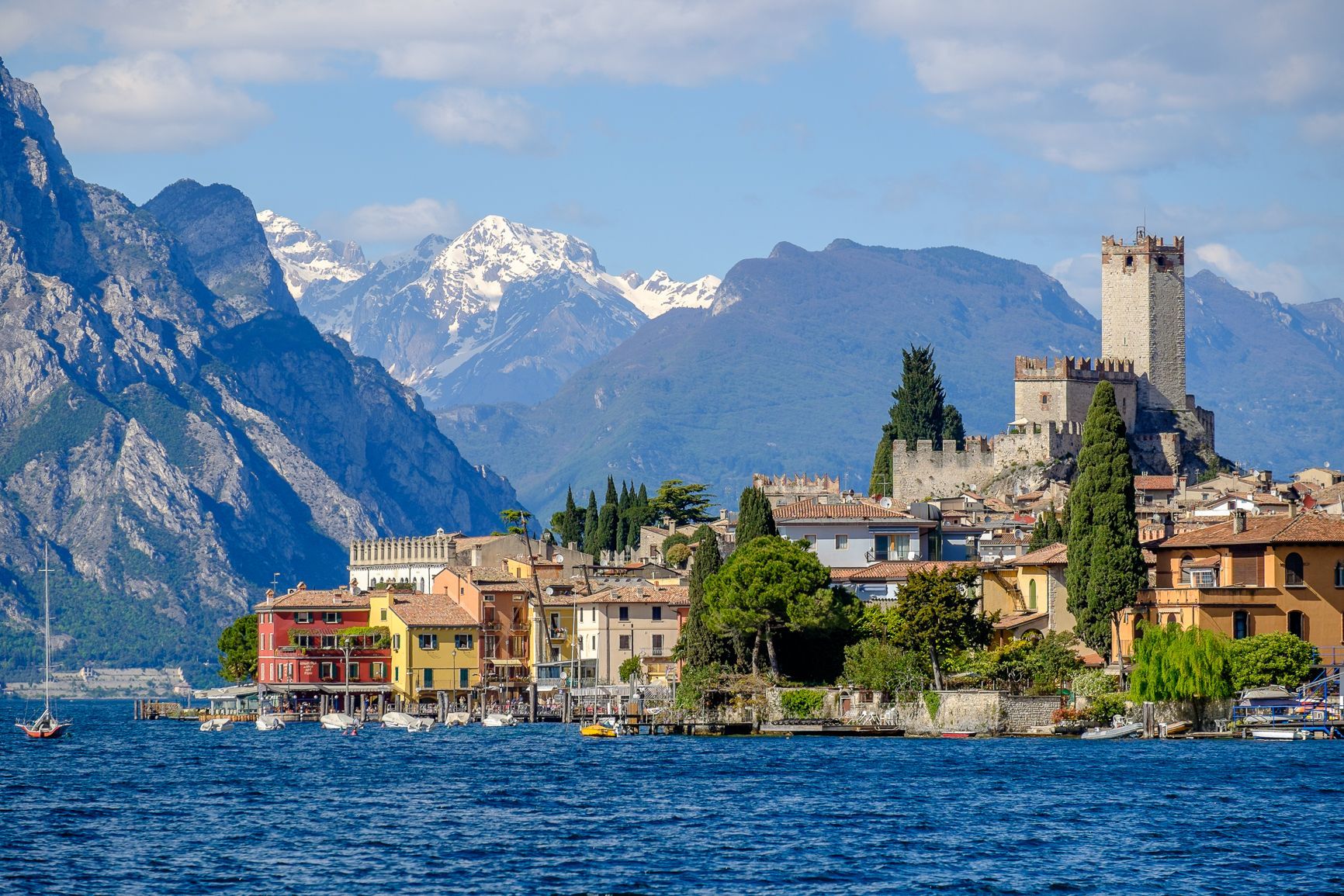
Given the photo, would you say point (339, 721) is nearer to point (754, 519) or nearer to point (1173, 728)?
point (754, 519)

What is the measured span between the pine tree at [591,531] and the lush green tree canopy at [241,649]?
24.8 meters

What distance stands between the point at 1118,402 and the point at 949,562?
48.4m

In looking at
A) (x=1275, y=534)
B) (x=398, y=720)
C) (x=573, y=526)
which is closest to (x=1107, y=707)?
(x=1275, y=534)

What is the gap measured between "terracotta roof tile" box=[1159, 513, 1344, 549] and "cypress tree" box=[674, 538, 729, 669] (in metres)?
20.7

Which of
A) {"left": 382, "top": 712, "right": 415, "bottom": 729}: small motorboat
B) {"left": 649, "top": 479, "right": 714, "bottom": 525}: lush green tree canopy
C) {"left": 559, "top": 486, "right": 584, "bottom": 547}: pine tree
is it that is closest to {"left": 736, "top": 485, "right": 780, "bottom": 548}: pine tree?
{"left": 382, "top": 712, "right": 415, "bottom": 729}: small motorboat

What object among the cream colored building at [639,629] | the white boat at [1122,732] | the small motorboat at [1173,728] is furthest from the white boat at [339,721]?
the small motorboat at [1173,728]

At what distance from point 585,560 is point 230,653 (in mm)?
25188

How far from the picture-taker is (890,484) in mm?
165500

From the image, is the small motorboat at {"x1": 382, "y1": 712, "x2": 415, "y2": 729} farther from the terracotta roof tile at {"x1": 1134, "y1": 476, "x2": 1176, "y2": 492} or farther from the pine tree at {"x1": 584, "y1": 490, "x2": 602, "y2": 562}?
the terracotta roof tile at {"x1": 1134, "y1": 476, "x2": 1176, "y2": 492}

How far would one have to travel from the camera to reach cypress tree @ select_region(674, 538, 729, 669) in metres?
107

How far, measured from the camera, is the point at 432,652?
453 feet

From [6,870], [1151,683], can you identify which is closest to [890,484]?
[1151,683]

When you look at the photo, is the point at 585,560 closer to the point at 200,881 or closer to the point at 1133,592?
the point at 1133,592

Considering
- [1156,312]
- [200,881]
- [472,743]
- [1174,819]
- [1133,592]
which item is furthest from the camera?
[1156,312]
